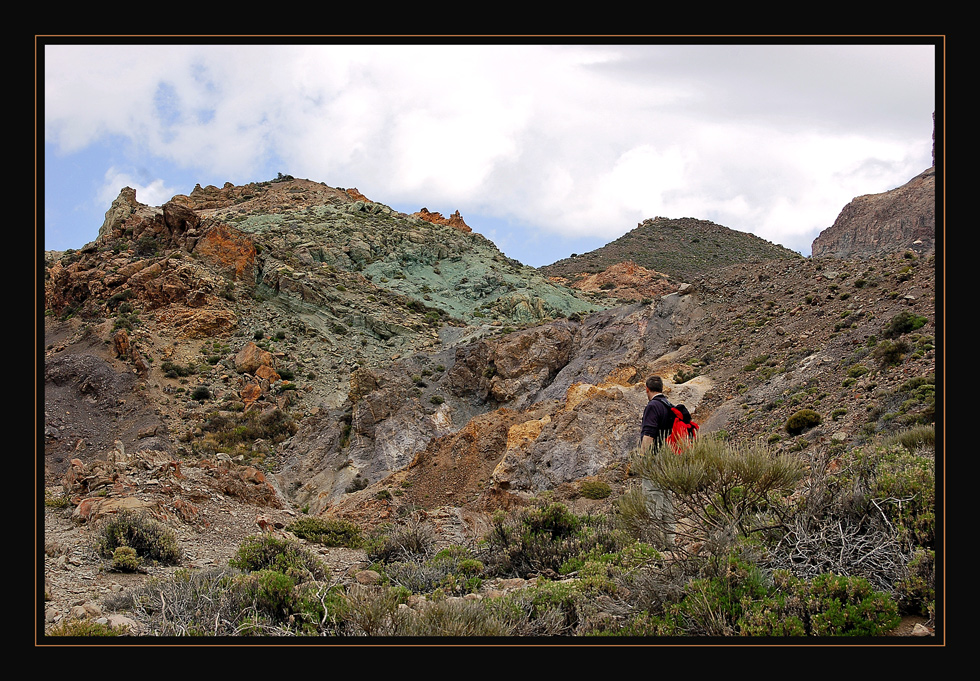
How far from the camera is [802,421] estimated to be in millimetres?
11656

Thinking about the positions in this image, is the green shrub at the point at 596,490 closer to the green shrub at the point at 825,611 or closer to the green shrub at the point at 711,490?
the green shrub at the point at 711,490

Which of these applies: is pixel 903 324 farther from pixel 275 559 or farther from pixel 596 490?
pixel 275 559

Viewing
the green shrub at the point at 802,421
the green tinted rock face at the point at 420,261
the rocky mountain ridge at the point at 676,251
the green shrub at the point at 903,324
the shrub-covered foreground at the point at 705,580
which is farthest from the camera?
the rocky mountain ridge at the point at 676,251

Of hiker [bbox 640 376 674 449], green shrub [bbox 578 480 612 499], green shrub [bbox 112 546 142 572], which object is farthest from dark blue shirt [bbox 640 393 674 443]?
green shrub [bbox 578 480 612 499]

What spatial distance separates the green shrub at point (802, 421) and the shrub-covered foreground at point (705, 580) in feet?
18.8

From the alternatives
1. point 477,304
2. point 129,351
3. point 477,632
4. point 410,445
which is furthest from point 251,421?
point 477,632

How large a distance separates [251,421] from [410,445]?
9.89m

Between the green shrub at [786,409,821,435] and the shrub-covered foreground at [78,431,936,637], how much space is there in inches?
226

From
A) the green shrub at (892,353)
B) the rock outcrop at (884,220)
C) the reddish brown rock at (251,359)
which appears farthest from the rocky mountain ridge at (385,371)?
the rock outcrop at (884,220)

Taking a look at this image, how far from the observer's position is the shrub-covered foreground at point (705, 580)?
4250 millimetres

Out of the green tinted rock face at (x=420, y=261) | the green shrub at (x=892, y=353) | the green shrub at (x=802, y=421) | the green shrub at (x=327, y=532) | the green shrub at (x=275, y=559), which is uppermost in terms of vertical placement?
the green tinted rock face at (x=420, y=261)

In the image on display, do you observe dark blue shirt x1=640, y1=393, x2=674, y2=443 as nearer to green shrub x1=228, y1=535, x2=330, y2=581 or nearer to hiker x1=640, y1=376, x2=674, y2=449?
hiker x1=640, y1=376, x2=674, y2=449

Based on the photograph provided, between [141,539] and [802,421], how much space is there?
10.9m
